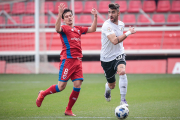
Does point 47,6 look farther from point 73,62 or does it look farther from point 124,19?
point 73,62

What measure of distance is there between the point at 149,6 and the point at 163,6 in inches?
42.2

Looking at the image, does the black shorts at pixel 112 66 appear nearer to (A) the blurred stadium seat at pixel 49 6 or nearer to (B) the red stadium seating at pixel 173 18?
(B) the red stadium seating at pixel 173 18

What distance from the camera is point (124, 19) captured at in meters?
18.6

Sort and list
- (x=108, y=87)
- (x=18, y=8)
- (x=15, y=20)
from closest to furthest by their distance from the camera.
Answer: (x=108, y=87) < (x=15, y=20) < (x=18, y=8)

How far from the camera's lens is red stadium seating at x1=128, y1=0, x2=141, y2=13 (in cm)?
1925

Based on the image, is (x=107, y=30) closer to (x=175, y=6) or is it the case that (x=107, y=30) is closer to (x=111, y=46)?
(x=111, y=46)

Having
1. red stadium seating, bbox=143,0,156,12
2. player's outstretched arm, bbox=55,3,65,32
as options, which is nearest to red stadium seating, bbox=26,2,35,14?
red stadium seating, bbox=143,0,156,12

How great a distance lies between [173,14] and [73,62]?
15437 millimetres

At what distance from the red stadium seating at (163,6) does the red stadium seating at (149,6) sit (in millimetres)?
398

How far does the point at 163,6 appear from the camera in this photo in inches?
764

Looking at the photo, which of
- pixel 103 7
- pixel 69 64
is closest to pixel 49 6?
pixel 103 7

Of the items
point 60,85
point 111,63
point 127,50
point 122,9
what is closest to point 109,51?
point 111,63

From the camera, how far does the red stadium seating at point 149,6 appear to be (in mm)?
19266

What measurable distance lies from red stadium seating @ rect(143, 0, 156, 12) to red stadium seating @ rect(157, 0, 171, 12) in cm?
40
